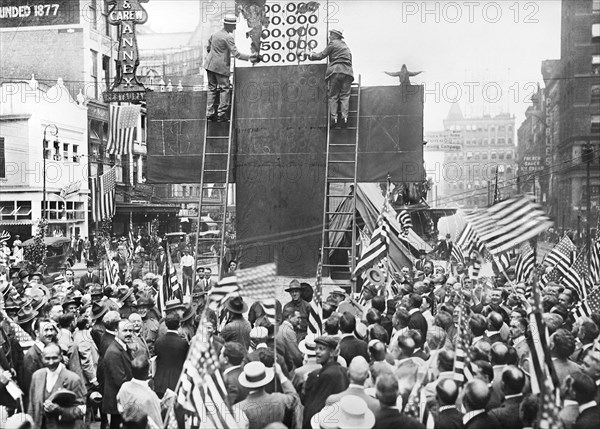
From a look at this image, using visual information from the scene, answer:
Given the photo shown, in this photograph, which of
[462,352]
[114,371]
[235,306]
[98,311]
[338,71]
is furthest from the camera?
[338,71]

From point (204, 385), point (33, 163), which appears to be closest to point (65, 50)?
point (33, 163)

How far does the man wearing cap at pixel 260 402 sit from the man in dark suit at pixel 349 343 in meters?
1.51

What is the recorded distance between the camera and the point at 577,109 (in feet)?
199

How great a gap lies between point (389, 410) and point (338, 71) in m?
11.3

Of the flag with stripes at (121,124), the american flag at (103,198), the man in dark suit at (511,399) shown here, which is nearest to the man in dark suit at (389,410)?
the man in dark suit at (511,399)

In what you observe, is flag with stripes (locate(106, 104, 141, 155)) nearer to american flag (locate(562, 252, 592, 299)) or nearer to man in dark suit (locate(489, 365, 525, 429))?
american flag (locate(562, 252, 592, 299))

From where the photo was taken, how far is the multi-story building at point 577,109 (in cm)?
5809

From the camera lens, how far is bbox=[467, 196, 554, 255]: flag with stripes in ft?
31.9

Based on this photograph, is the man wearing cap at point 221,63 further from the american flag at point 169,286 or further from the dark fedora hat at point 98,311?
the dark fedora hat at point 98,311

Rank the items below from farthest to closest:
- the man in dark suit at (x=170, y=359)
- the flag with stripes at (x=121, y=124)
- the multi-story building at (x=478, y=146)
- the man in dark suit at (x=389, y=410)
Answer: the multi-story building at (x=478, y=146) → the flag with stripes at (x=121, y=124) → the man in dark suit at (x=170, y=359) → the man in dark suit at (x=389, y=410)

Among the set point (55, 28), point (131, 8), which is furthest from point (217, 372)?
point (55, 28)

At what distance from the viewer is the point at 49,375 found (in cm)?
718

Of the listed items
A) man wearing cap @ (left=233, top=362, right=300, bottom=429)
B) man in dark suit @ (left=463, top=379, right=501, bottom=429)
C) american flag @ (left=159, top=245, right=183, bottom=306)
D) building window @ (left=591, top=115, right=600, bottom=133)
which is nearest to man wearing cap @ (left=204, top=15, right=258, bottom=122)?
american flag @ (left=159, top=245, right=183, bottom=306)

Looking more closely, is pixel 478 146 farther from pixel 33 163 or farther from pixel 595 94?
pixel 33 163
